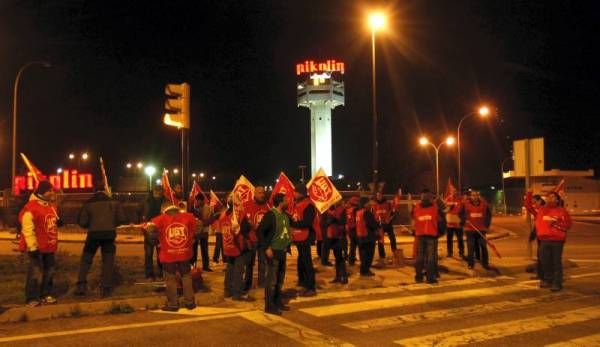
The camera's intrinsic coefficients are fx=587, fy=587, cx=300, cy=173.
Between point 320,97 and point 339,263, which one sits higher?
point 320,97

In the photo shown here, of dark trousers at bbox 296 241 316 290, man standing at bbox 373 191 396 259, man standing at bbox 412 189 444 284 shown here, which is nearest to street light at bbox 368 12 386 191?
man standing at bbox 373 191 396 259

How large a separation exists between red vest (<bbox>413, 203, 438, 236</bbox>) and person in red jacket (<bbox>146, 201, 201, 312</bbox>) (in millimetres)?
4741

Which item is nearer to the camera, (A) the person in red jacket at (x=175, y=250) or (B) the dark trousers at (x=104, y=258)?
(A) the person in red jacket at (x=175, y=250)

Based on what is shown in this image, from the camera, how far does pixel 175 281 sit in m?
8.77

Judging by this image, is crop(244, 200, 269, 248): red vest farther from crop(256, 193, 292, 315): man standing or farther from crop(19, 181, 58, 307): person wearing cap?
crop(19, 181, 58, 307): person wearing cap

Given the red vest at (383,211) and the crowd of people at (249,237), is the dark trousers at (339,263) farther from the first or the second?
the red vest at (383,211)

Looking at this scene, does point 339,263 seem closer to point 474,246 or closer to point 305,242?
point 305,242

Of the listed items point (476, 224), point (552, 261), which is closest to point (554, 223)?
point (552, 261)

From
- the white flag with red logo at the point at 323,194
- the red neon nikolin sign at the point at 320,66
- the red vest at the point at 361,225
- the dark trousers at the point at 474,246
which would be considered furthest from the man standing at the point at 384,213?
the red neon nikolin sign at the point at 320,66

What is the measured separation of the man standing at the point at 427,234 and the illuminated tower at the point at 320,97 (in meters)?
91.9

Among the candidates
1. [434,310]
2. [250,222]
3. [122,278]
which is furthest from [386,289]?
[122,278]

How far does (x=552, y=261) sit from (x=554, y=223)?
0.70m

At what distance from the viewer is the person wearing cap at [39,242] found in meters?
8.71

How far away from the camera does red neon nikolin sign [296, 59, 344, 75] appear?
111m
